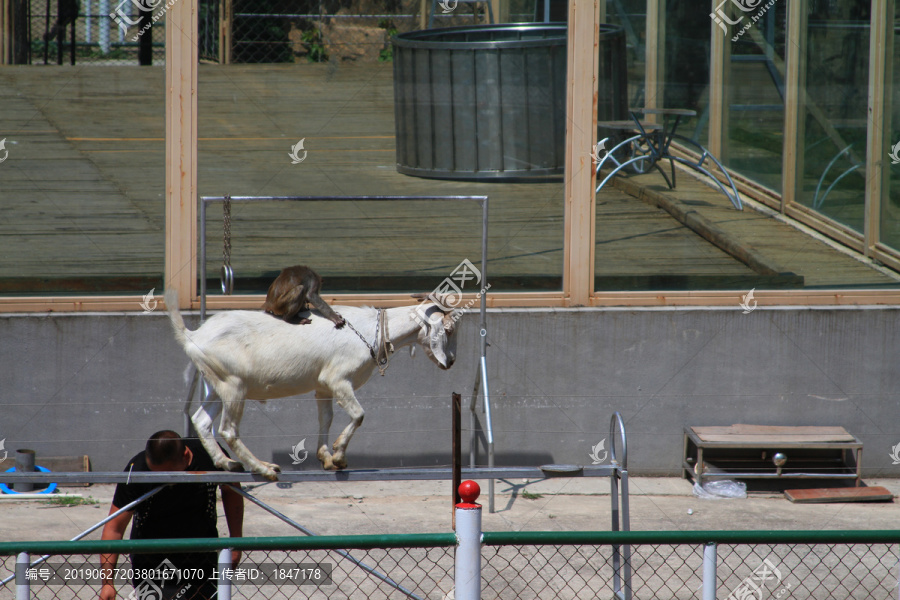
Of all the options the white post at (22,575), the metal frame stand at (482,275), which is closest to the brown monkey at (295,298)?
the metal frame stand at (482,275)

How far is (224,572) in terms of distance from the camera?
152 inches

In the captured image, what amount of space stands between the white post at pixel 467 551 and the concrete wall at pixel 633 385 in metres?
4.07

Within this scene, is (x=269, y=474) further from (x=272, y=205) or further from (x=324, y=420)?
(x=272, y=205)

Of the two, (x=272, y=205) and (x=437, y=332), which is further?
(x=272, y=205)

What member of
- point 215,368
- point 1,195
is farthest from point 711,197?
point 1,195

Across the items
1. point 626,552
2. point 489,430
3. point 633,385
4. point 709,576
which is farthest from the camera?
point 633,385

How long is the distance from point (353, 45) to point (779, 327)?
13.9 ft

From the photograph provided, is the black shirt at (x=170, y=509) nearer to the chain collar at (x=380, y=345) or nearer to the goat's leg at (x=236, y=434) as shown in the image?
the goat's leg at (x=236, y=434)

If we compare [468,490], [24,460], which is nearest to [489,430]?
[468,490]

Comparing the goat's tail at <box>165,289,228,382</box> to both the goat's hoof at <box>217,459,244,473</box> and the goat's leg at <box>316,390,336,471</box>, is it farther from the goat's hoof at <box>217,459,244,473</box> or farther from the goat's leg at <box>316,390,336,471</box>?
the goat's leg at <box>316,390,336,471</box>

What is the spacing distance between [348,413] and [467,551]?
1.32 meters

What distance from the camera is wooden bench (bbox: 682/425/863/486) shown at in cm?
769

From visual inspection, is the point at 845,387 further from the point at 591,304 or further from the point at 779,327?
the point at 591,304

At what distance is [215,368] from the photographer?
188 inches
